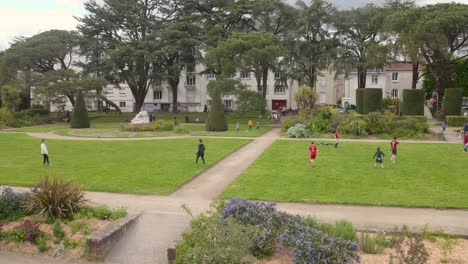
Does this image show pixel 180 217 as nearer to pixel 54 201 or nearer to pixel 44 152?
pixel 54 201

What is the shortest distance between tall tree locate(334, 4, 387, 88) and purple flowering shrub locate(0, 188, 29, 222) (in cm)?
4078

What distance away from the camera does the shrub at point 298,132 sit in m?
30.6

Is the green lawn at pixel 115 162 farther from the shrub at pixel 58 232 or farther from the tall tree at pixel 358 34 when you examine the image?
the tall tree at pixel 358 34

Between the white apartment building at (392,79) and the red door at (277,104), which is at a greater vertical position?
the white apartment building at (392,79)

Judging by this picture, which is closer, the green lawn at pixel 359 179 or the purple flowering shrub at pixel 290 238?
the purple flowering shrub at pixel 290 238

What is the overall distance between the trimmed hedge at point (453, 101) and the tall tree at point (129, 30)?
3212 cm

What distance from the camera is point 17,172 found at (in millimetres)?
17016

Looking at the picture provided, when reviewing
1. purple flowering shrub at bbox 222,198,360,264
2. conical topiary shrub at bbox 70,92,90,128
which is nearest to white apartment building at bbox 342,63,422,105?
conical topiary shrub at bbox 70,92,90,128

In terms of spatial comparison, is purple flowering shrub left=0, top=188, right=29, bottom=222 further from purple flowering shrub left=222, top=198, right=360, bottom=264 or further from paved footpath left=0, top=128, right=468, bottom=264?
purple flowering shrub left=222, top=198, right=360, bottom=264

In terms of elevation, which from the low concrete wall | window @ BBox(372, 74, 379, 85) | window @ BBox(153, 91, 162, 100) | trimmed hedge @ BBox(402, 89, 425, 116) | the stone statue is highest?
window @ BBox(372, 74, 379, 85)

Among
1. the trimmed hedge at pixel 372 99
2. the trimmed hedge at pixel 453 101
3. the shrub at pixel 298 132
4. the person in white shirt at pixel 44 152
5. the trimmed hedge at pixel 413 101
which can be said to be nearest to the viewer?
the person in white shirt at pixel 44 152

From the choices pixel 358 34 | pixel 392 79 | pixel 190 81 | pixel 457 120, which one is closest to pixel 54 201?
pixel 457 120

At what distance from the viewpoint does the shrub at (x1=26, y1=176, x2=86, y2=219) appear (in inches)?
410

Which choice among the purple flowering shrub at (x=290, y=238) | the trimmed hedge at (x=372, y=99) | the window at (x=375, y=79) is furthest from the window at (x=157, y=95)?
the purple flowering shrub at (x=290, y=238)
